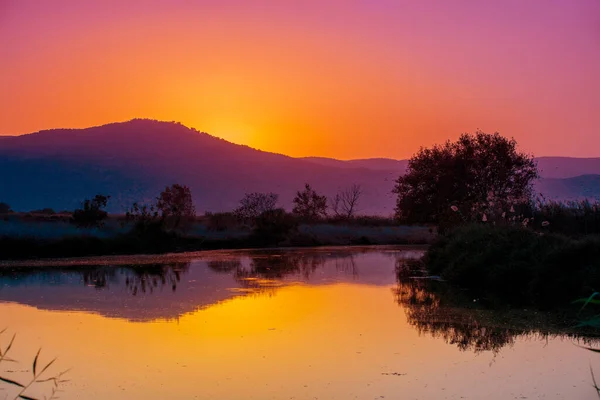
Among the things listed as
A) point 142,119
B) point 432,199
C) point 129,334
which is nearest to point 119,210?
point 142,119

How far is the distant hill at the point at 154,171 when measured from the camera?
14000 centimetres

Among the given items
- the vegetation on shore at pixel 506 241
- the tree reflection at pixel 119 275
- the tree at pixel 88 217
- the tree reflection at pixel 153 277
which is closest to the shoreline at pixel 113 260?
the tree reflection at pixel 119 275

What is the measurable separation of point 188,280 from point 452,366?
13.2 metres

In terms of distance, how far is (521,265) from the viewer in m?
19.9

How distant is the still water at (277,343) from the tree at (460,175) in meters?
22.2

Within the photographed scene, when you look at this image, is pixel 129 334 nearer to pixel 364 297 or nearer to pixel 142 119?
pixel 364 297

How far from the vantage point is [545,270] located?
18.7 metres

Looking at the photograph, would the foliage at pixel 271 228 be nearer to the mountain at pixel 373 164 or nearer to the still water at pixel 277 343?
the still water at pixel 277 343

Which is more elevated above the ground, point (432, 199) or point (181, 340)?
point (432, 199)

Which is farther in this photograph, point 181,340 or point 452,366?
point 181,340

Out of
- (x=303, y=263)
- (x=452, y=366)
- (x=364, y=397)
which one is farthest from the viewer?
(x=303, y=263)

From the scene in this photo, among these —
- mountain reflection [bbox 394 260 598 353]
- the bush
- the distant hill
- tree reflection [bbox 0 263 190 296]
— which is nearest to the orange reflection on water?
mountain reflection [bbox 394 260 598 353]

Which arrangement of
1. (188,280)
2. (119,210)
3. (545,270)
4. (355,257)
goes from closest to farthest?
(545,270), (188,280), (355,257), (119,210)

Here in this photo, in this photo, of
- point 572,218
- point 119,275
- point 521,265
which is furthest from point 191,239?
point 521,265
